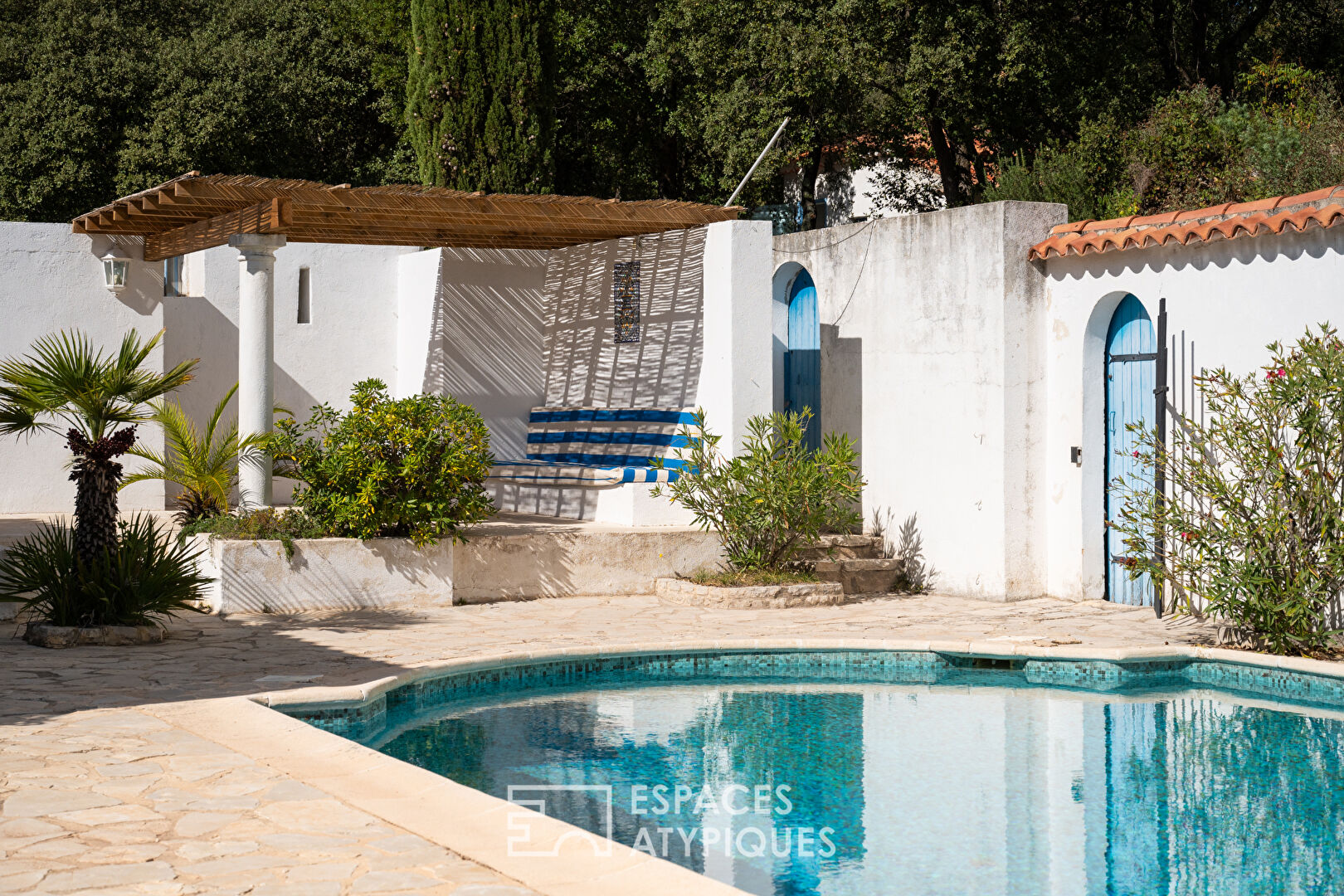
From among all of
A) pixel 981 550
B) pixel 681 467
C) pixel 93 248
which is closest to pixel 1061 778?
pixel 981 550

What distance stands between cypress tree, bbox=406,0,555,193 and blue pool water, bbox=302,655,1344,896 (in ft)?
37.7

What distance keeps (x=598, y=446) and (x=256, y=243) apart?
15.4 ft

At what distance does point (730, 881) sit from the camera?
507 centimetres

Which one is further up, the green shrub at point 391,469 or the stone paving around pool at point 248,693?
the green shrub at point 391,469

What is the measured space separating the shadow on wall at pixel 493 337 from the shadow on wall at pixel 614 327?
0.76 feet

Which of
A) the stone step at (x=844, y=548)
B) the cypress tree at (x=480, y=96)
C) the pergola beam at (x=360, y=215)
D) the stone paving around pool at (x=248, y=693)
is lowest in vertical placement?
the stone paving around pool at (x=248, y=693)

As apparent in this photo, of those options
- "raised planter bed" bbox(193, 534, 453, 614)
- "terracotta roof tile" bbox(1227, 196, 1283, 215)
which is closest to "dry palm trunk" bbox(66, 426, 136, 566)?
"raised planter bed" bbox(193, 534, 453, 614)

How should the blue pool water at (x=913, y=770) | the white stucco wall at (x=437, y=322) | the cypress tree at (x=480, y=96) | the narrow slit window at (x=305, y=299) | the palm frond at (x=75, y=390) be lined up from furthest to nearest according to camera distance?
1. the cypress tree at (x=480, y=96)
2. the narrow slit window at (x=305, y=299)
3. the white stucco wall at (x=437, y=322)
4. the palm frond at (x=75, y=390)
5. the blue pool water at (x=913, y=770)

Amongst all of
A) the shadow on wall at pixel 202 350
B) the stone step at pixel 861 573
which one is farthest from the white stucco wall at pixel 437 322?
the stone step at pixel 861 573

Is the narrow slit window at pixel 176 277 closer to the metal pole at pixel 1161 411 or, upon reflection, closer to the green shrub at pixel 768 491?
the green shrub at pixel 768 491

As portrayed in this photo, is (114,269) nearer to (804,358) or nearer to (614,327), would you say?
(614,327)

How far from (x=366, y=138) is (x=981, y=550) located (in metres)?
20.7

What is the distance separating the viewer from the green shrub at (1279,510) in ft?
28.0

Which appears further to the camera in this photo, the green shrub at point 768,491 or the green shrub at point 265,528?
the green shrub at point 768,491
